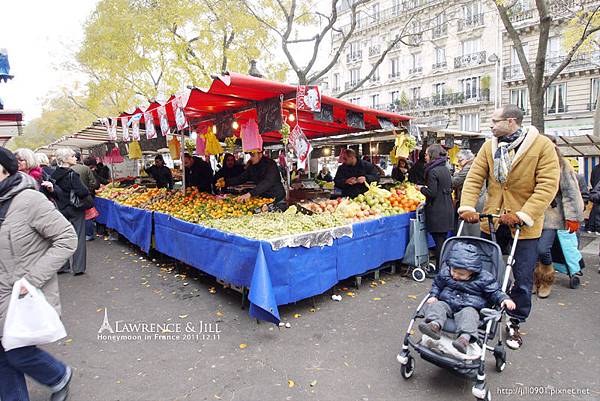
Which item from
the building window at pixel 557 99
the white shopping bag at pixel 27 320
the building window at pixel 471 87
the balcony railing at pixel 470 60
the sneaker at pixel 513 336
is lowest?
the sneaker at pixel 513 336

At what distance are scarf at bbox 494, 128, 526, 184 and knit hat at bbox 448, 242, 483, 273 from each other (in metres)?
0.73

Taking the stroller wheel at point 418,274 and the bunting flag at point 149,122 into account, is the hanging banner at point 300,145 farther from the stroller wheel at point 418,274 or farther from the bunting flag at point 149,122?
the bunting flag at point 149,122

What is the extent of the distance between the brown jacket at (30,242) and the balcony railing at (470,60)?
32.5 m

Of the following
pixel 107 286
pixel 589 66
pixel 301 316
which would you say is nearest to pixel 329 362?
pixel 301 316

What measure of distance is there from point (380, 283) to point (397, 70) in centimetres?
3309

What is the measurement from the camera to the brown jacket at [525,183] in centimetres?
303

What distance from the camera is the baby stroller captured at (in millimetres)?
2594

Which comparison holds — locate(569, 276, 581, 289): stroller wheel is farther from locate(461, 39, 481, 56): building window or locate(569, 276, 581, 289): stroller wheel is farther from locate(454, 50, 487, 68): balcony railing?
locate(461, 39, 481, 56): building window

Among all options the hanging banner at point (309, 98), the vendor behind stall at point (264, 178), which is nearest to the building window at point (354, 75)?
the vendor behind stall at point (264, 178)

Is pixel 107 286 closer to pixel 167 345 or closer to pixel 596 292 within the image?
pixel 167 345

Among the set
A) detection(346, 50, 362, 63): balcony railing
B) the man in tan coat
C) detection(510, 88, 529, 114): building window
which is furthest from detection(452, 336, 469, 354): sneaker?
detection(346, 50, 362, 63): balcony railing

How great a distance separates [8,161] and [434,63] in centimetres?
3456

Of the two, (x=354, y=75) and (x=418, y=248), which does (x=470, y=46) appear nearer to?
(x=354, y=75)

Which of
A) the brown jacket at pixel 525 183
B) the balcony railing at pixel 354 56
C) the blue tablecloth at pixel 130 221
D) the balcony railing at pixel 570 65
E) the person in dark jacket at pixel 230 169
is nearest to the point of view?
the brown jacket at pixel 525 183
